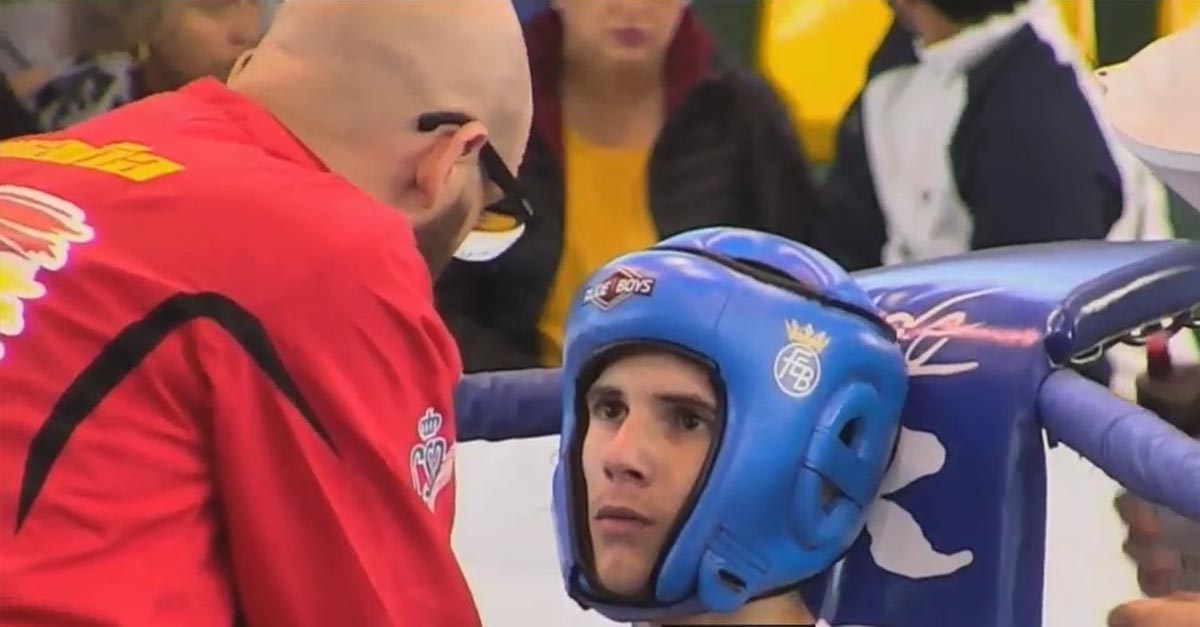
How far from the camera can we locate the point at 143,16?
78.2 inches

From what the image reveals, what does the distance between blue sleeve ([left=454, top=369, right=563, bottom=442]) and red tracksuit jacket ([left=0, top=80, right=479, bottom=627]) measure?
0.53 m

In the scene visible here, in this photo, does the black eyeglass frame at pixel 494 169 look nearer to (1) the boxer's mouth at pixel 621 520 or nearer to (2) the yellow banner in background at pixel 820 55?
(1) the boxer's mouth at pixel 621 520

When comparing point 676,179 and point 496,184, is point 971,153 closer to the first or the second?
point 676,179

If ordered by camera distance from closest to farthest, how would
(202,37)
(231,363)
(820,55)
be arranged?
(231,363)
(202,37)
(820,55)

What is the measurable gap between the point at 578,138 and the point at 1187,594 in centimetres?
101

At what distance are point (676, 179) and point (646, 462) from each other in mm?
846

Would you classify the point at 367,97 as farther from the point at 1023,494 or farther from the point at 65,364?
the point at 1023,494

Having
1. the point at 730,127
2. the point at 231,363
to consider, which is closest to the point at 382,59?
the point at 231,363

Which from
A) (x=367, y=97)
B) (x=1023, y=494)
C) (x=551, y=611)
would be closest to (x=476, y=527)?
(x=551, y=611)

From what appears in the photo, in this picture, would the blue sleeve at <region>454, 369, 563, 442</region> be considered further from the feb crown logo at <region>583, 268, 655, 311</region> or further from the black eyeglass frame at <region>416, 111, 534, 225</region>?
the black eyeglass frame at <region>416, 111, 534, 225</region>

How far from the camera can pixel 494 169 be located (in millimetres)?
1044

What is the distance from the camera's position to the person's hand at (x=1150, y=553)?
1.35 meters

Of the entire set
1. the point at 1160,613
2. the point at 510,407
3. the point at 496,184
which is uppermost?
the point at 496,184

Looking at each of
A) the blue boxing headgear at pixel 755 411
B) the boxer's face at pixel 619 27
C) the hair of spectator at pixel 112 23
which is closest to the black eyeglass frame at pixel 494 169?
the blue boxing headgear at pixel 755 411
